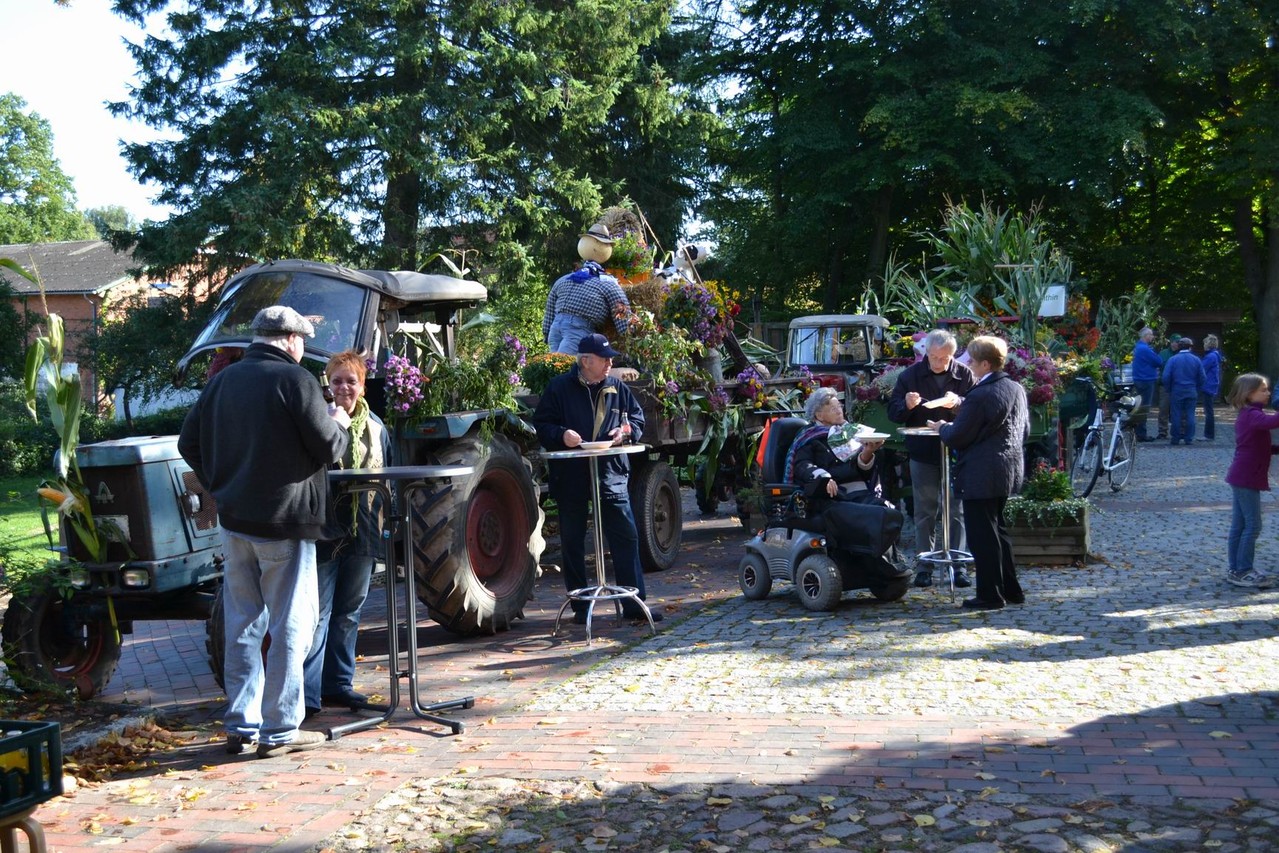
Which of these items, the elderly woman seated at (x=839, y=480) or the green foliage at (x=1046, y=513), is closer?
the elderly woman seated at (x=839, y=480)

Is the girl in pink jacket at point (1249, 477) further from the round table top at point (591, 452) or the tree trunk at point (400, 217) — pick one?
the tree trunk at point (400, 217)

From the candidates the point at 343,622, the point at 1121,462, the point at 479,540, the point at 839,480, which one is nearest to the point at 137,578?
the point at 343,622

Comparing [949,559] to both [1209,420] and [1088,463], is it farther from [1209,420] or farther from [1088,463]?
[1209,420]

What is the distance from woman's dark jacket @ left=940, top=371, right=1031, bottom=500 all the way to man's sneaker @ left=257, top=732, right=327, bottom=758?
15.2ft

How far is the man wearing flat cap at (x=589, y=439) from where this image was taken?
8.20 metres

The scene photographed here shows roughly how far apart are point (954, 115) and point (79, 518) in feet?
78.8

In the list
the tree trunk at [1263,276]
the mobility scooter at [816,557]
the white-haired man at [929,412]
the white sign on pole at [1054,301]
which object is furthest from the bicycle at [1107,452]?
the tree trunk at [1263,276]

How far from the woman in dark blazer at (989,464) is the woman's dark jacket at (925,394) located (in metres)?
0.68

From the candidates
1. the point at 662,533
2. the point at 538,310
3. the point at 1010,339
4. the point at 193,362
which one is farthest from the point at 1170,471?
the point at 193,362

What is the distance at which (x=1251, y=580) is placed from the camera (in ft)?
29.3

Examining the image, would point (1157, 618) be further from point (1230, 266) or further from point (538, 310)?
point (1230, 266)

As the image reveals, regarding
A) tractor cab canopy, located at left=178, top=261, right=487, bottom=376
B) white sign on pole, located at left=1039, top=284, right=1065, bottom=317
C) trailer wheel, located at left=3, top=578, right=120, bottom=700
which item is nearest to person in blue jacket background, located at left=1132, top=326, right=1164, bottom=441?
white sign on pole, located at left=1039, top=284, right=1065, bottom=317

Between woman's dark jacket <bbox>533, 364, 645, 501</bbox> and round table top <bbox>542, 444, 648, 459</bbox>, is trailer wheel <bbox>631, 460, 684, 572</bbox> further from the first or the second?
round table top <bbox>542, 444, 648, 459</bbox>

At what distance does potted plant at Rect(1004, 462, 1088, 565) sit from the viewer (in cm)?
1015
